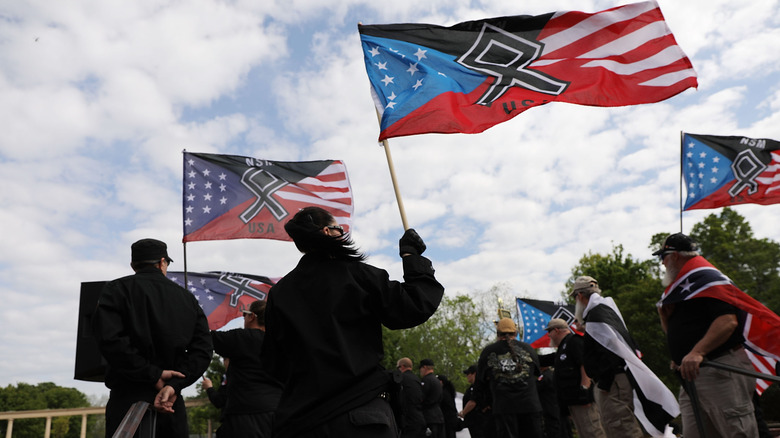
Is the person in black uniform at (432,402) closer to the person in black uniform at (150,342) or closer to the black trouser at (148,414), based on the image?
the person in black uniform at (150,342)

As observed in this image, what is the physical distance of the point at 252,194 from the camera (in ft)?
38.7

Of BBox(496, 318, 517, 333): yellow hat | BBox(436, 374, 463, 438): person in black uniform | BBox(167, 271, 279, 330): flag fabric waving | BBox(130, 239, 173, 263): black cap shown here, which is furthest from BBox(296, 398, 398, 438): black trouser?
BBox(167, 271, 279, 330): flag fabric waving

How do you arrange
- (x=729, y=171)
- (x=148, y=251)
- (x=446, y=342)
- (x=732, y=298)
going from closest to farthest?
(x=148, y=251)
(x=732, y=298)
(x=729, y=171)
(x=446, y=342)

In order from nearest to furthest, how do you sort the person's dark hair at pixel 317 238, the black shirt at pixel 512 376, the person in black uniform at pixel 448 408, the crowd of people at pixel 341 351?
1. the crowd of people at pixel 341 351
2. the person's dark hair at pixel 317 238
3. the black shirt at pixel 512 376
4. the person in black uniform at pixel 448 408

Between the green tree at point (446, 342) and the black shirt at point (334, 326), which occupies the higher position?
the green tree at point (446, 342)

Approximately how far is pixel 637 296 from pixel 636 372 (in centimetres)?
3848

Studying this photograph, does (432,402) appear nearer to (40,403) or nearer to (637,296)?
(637,296)

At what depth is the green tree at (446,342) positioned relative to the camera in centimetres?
5441

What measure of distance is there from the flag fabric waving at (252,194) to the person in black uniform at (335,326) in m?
7.64

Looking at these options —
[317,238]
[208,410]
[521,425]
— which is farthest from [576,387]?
[208,410]

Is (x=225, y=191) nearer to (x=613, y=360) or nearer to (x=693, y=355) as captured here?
(x=613, y=360)

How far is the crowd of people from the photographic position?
3.18m

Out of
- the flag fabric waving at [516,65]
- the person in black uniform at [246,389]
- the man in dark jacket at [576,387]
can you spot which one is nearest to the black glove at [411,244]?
the flag fabric waving at [516,65]

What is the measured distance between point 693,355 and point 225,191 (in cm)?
849
